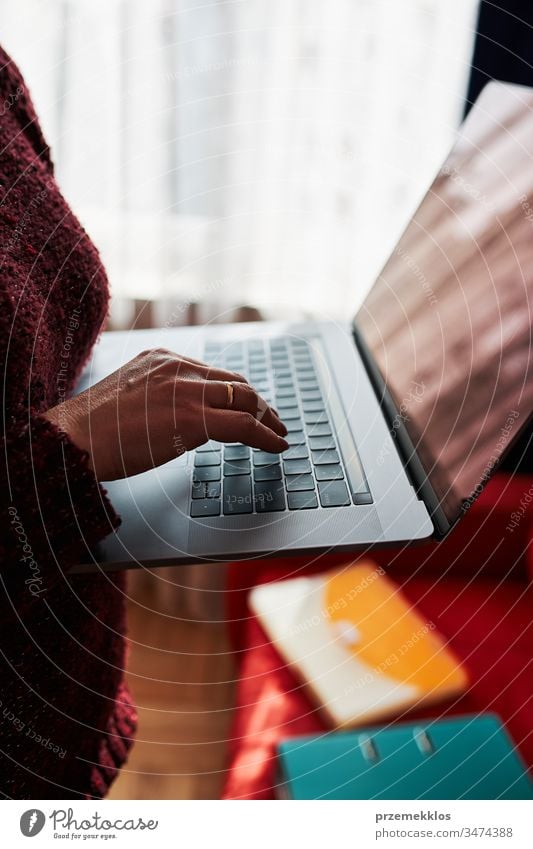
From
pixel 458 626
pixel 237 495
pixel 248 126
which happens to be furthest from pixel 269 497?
pixel 248 126

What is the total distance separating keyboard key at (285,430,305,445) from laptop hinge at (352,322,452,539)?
67 mm

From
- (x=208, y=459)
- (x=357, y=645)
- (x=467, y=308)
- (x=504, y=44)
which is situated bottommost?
(x=357, y=645)

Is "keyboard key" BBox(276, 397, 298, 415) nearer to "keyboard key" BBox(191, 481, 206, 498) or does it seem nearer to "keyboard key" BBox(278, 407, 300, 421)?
"keyboard key" BBox(278, 407, 300, 421)

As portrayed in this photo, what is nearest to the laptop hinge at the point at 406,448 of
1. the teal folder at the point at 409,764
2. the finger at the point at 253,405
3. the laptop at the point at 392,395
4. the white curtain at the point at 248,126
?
the laptop at the point at 392,395

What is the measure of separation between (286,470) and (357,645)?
40 centimetres

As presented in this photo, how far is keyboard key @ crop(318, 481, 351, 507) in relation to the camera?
1.36 feet

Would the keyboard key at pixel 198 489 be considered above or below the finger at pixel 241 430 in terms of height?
below

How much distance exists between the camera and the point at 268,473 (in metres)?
0.44

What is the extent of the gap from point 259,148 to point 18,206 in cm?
66

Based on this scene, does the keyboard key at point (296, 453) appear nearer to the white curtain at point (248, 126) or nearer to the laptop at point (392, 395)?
the laptop at point (392, 395)

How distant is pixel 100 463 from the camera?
0.34m

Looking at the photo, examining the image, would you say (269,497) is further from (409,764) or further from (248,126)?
(248,126)

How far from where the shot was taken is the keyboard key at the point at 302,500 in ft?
→ 1.34

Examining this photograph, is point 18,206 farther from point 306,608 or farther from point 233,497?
point 306,608
